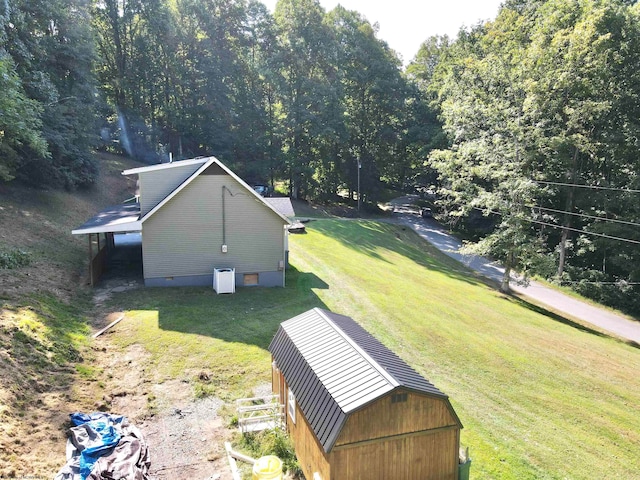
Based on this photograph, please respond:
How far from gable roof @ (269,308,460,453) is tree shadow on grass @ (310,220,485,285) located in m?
19.6

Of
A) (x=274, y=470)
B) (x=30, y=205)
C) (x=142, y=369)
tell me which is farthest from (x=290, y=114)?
(x=274, y=470)

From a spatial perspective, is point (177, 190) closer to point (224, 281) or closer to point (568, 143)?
point (224, 281)

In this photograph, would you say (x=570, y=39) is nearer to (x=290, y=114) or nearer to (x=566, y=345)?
(x=566, y=345)

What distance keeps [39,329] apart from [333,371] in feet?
31.1

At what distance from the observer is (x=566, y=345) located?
18766 millimetres

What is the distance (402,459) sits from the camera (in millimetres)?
7691

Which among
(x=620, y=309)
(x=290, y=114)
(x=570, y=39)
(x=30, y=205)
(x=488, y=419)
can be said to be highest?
(x=570, y=39)

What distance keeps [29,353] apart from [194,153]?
40.1 m

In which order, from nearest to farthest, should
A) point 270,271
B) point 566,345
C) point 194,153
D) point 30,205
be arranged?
point 566,345, point 270,271, point 30,205, point 194,153

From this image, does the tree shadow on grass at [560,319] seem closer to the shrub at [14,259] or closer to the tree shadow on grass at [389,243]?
the tree shadow on grass at [389,243]

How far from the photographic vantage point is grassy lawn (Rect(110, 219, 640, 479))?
1059 cm

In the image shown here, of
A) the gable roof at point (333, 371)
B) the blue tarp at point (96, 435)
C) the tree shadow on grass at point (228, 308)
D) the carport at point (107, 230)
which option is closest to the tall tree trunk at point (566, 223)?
the tree shadow on grass at point (228, 308)

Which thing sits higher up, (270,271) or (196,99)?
(196,99)

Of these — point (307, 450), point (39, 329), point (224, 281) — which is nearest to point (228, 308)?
point (224, 281)
